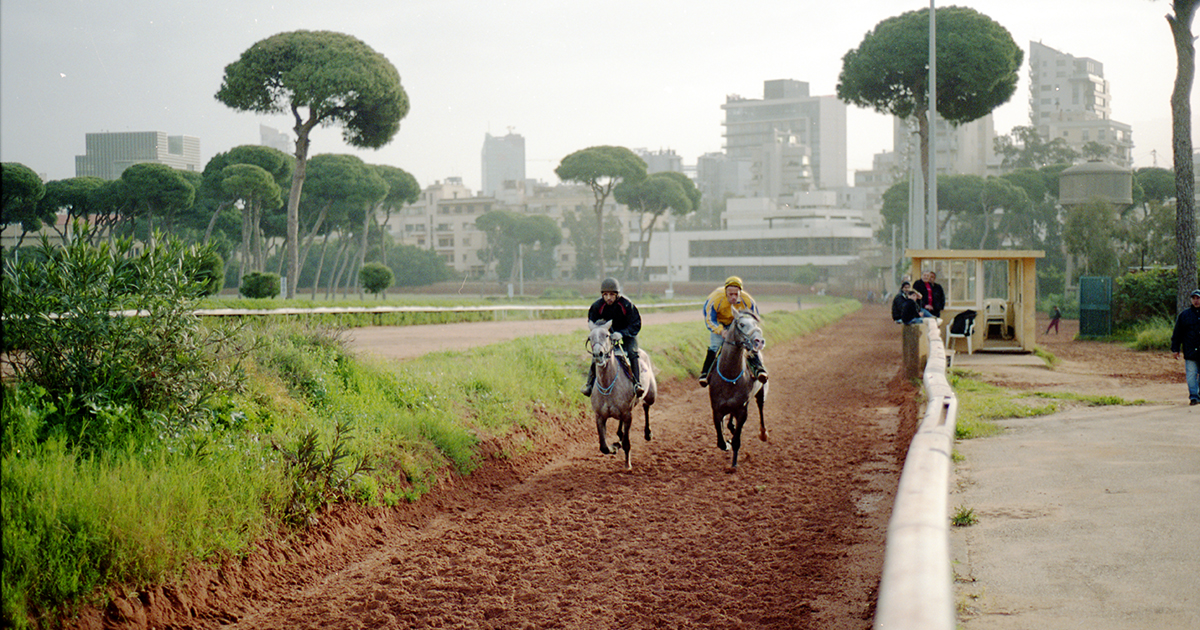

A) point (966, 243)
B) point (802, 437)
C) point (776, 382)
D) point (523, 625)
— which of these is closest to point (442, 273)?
point (966, 243)

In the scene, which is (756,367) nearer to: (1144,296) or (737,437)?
(737,437)

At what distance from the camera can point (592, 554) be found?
25.1ft

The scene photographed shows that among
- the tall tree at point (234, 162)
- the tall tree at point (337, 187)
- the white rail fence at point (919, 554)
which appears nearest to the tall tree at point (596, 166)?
the tall tree at point (337, 187)

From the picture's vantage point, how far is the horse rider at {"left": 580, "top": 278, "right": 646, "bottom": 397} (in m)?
10.9

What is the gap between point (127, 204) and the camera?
48.1 m

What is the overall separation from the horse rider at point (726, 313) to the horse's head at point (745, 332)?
20 cm

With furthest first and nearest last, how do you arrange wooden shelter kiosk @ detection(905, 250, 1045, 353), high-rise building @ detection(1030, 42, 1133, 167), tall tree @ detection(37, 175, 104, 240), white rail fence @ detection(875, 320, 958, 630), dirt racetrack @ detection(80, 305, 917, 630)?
high-rise building @ detection(1030, 42, 1133, 167)
tall tree @ detection(37, 175, 104, 240)
wooden shelter kiosk @ detection(905, 250, 1045, 353)
dirt racetrack @ detection(80, 305, 917, 630)
white rail fence @ detection(875, 320, 958, 630)

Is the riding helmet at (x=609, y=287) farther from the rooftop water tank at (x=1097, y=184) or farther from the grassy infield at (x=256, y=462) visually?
the rooftop water tank at (x=1097, y=184)

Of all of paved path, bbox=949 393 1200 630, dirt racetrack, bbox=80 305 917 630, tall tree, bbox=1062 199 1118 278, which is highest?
tall tree, bbox=1062 199 1118 278

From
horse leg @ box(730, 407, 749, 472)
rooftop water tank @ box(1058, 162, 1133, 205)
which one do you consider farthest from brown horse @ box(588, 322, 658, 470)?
rooftop water tank @ box(1058, 162, 1133, 205)

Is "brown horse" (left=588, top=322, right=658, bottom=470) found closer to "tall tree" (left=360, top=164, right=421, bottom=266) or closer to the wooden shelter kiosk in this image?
the wooden shelter kiosk

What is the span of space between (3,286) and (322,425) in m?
3.16

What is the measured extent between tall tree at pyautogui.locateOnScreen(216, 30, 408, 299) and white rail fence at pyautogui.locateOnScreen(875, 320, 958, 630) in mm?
35987

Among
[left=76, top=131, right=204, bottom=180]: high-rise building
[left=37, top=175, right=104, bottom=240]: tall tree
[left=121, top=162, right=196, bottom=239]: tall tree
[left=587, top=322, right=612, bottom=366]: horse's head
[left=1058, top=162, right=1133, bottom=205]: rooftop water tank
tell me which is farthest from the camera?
[left=1058, top=162, right=1133, bottom=205]: rooftop water tank
